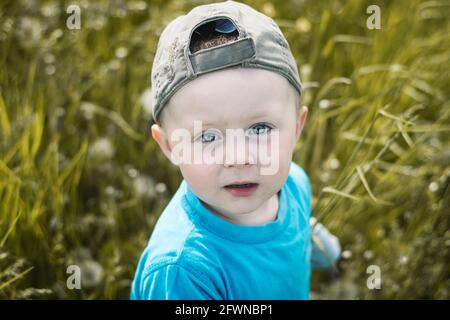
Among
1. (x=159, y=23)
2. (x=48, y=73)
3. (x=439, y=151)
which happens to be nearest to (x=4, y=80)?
(x=48, y=73)

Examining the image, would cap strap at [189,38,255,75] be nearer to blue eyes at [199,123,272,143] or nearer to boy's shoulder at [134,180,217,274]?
blue eyes at [199,123,272,143]

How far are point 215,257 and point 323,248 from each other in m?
0.43

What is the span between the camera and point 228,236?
1227 millimetres

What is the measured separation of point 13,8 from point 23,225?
795mm

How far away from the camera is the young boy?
1.06 meters

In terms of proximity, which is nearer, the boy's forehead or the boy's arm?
the boy's forehead

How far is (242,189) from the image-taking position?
44.9 inches

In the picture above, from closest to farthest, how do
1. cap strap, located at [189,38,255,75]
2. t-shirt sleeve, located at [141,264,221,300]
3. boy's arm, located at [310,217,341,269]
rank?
1. cap strap, located at [189,38,255,75]
2. t-shirt sleeve, located at [141,264,221,300]
3. boy's arm, located at [310,217,341,269]

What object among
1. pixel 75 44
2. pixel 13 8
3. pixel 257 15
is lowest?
pixel 257 15

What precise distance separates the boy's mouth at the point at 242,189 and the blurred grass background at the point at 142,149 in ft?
0.97

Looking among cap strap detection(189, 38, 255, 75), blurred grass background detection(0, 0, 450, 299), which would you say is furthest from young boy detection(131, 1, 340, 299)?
blurred grass background detection(0, 0, 450, 299)

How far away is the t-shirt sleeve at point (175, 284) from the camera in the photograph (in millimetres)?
1162
